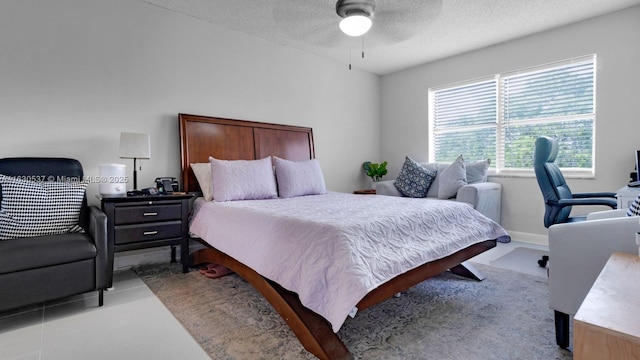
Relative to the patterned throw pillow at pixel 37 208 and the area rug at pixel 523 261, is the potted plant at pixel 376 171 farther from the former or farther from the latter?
the patterned throw pillow at pixel 37 208

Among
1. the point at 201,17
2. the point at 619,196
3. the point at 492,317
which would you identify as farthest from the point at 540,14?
the point at 201,17

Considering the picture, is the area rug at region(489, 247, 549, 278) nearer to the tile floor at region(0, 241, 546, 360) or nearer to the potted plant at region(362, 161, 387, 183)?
the potted plant at region(362, 161, 387, 183)

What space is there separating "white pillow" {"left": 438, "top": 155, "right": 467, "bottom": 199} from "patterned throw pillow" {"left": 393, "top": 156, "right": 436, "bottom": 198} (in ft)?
0.69

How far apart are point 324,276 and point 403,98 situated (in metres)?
4.40

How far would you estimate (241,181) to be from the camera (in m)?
3.10

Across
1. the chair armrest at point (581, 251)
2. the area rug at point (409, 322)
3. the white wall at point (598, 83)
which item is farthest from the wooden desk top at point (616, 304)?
the white wall at point (598, 83)

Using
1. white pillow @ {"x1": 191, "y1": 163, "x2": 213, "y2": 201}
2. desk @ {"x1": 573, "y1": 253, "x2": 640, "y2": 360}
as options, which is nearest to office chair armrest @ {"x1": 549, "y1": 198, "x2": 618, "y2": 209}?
desk @ {"x1": 573, "y1": 253, "x2": 640, "y2": 360}

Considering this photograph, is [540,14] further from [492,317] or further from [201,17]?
[201,17]

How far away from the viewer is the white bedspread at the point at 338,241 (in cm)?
158

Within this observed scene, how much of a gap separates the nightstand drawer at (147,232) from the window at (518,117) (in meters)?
3.88

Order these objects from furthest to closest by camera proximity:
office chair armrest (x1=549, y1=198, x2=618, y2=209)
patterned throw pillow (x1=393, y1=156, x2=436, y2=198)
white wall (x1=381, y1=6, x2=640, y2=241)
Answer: patterned throw pillow (x1=393, y1=156, x2=436, y2=198), white wall (x1=381, y1=6, x2=640, y2=241), office chair armrest (x1=549, y1=198, x2=618, y2=209)

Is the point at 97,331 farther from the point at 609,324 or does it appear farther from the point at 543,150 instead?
the point at 543,150

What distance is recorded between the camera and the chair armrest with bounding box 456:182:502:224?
12.1 ft

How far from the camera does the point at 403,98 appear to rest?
17.5 feet
